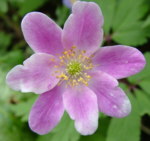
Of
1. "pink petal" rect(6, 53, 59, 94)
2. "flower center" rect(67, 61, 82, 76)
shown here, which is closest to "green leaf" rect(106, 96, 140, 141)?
"flower center" rect(67, 61, 82, 76)

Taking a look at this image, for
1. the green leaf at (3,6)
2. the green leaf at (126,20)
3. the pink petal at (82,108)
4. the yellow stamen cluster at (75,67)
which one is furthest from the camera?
the green leaf at (3,6)

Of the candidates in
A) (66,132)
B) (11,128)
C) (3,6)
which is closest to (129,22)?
(66,132)

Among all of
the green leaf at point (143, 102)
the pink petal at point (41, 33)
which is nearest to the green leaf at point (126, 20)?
the green leaf at point (143, 102)

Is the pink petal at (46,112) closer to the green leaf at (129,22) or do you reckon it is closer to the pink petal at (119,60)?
the pink petal at (119,60)

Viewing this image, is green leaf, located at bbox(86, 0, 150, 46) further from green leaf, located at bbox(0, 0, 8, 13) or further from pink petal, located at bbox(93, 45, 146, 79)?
green leaf, located at bbox(0, 0, 8, 13)

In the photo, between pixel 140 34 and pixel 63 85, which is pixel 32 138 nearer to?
pixel 63 85

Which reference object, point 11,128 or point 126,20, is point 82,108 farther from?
point 11,128

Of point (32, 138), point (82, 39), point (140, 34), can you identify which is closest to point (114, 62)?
point (82, 39)
